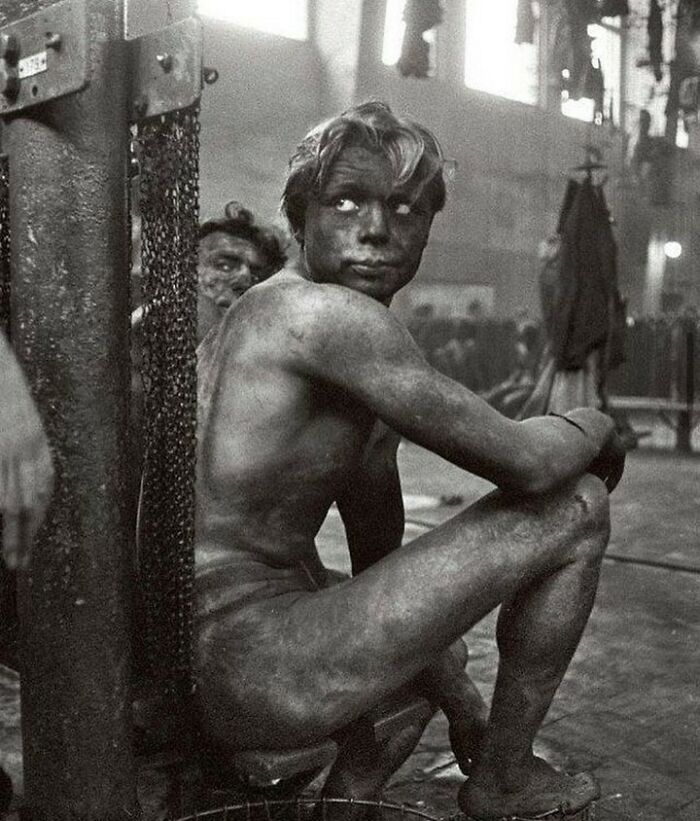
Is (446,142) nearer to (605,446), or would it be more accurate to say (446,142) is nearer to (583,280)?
(583,280)

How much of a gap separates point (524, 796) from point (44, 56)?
1950 mm

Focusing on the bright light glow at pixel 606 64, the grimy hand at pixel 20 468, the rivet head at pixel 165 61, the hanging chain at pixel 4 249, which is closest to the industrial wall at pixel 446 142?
the bright light glow at pixel 606 64

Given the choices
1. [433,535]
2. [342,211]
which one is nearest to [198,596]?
[433,535]

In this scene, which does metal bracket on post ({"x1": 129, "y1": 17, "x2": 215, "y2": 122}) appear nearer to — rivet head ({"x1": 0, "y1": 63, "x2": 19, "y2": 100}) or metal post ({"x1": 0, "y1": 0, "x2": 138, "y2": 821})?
metal post ({"x1": 0, "y1": 0, "x2": 138, "y2": 821})

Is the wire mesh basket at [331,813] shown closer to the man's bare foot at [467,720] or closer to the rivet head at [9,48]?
the man's bare foot at [467,720]

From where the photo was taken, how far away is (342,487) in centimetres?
233

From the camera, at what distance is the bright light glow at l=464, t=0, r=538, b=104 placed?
53.4 ft

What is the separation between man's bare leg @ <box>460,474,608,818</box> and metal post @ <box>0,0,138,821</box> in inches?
34.9

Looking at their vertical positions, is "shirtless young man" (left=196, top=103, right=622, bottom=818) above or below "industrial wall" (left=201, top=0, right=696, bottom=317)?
below

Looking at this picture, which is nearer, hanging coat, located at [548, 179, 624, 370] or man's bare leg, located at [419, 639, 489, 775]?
man's bare leg, located at [419, 639, 489, 775]

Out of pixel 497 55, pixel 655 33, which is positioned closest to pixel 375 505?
pixel 655 33

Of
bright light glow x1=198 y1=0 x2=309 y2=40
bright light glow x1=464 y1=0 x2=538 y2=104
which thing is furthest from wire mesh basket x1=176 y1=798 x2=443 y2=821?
bright light glow x1=464 y1=0 x2=538 y2=104

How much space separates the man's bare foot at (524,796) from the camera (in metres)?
2.33

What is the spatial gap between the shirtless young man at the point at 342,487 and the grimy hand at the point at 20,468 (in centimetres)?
52
